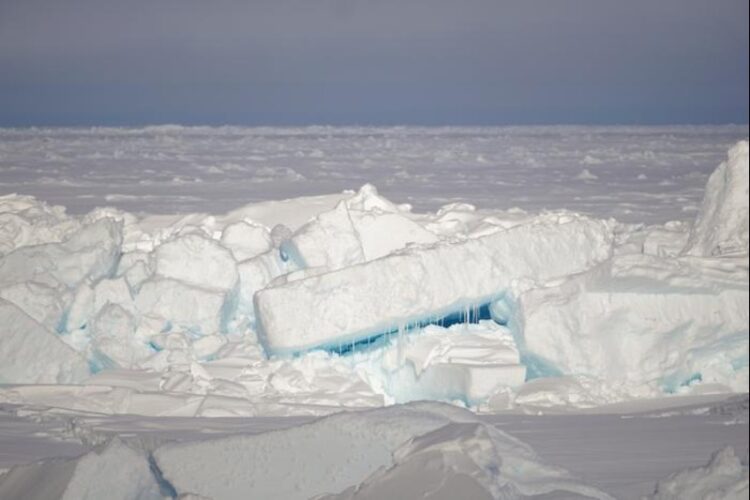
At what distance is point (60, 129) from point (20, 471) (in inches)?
1701

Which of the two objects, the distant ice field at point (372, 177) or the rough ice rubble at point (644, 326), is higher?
the rough ice rubble at point (644, 326)

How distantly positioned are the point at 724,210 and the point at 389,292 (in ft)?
6.07

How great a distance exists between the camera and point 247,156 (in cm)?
2700

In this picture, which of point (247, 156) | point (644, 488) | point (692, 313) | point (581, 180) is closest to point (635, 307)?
point (692, 313)

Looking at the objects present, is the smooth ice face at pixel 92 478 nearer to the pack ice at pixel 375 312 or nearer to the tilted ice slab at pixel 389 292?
the pack ice at pixel 375 312

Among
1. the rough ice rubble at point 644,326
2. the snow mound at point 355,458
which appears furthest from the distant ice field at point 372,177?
the snow mound at point 355,458

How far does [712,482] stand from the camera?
3.20 meters

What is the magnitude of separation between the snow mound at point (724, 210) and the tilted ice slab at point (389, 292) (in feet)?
2.95

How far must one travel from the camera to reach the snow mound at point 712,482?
3131 mm

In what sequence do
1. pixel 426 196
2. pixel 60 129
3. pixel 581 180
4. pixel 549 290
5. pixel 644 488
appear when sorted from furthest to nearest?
pixel 60 129, pixel 581 180, pixel 426 196, pixel 549 290, pixel 644 488

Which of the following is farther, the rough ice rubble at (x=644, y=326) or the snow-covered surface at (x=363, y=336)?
the rough ice rubble at (x=644, y=326)

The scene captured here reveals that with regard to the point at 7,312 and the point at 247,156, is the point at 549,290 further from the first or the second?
the point at 247,156

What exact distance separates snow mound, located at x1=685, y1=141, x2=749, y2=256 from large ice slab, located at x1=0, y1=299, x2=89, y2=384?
3572 millimetres

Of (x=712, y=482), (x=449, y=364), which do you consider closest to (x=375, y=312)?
(x=449, y=364)
